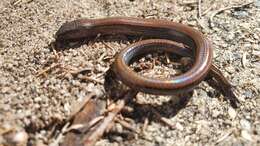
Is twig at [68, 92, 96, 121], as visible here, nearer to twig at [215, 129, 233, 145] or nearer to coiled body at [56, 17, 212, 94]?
coiled body at [56, 17, 212, 94]

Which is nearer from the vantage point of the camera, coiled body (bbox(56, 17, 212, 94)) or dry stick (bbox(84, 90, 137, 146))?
dry stick (bbox(84, 90, 137, 146))

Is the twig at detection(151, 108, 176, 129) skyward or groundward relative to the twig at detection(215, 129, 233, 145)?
skyward

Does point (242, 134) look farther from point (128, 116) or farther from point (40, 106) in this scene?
point (40, 106)

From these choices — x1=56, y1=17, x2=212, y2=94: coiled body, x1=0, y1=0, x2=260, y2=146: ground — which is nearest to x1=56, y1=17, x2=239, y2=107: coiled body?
x1=56, y1=17, x2=212, y2=94: coiled body

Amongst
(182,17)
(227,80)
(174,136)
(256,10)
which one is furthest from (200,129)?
(256,10)

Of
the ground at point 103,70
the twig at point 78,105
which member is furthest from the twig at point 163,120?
the twig at point 78,105

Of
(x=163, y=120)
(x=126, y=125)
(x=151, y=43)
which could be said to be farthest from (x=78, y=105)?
(x=151, y=43)

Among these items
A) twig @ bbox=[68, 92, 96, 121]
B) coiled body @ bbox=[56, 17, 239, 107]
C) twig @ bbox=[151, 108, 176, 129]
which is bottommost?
twig @ bbox=[151, 108, 176, 129]
